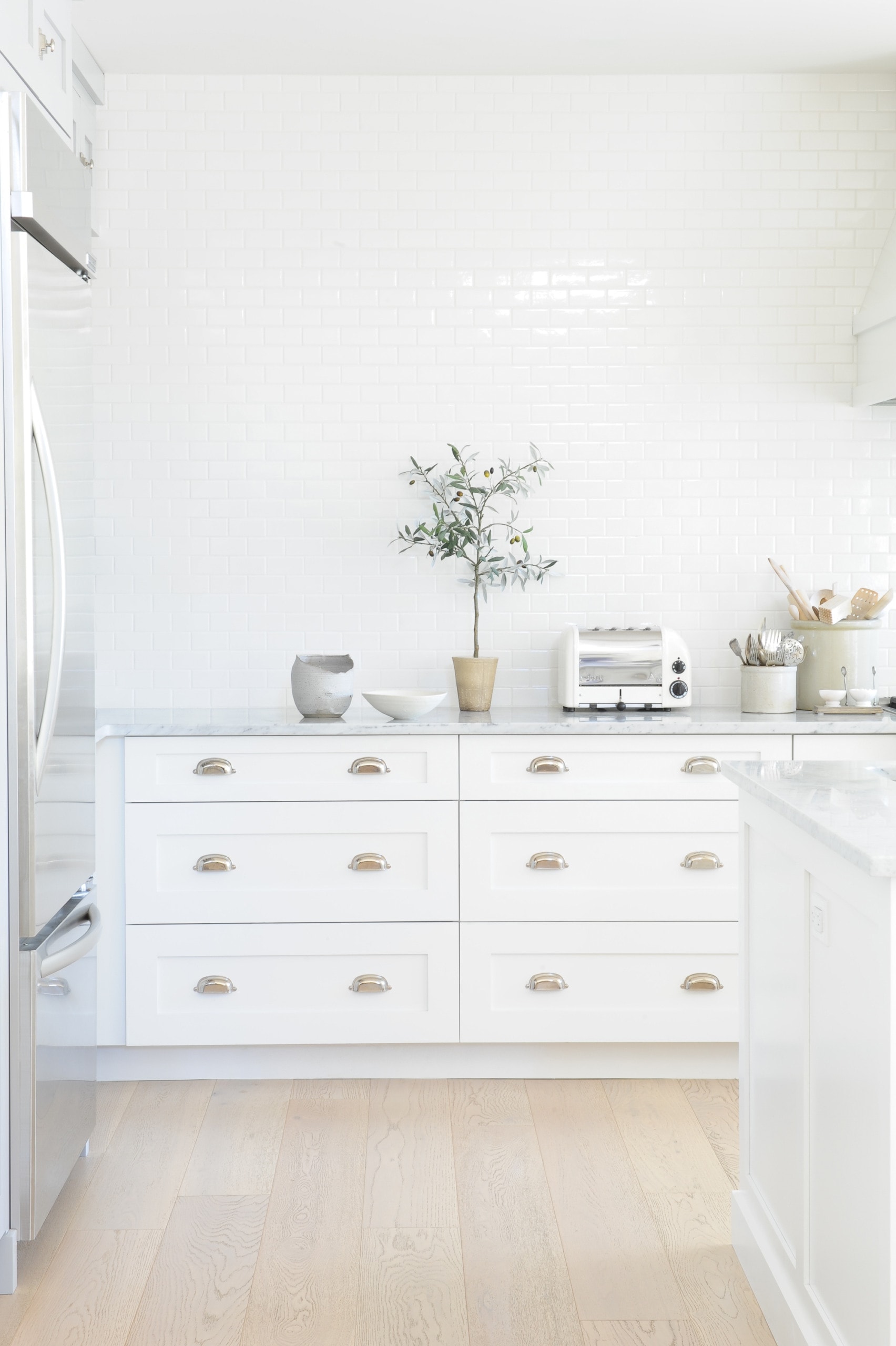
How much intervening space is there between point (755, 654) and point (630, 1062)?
46.7 inches

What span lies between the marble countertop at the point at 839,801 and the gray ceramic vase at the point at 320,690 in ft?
4.43

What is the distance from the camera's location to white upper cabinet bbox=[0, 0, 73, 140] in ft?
7.43

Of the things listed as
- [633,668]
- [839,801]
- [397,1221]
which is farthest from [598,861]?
[839,801]

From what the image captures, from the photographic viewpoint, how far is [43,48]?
2498mm

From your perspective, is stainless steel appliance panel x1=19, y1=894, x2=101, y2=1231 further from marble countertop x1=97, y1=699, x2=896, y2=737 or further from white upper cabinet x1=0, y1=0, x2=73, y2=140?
white upper cabinet x1=0, y1=0, x2=73, y2=140

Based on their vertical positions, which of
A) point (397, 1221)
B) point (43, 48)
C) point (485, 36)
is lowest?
point (397, 1221)

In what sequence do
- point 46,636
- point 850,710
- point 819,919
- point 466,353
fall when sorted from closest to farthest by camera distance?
1. point 819,919
2. point 46,636
3. point 850,710
4. point 466,353

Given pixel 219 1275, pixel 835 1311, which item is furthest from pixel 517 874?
pixel 835 1311

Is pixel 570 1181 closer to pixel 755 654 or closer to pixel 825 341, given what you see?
pixel 755 654

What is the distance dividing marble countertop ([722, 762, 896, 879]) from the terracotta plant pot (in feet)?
4.23

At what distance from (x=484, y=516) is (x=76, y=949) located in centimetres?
185

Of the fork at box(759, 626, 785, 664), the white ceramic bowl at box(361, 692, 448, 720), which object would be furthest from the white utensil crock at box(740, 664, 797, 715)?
the white ceramic bowl at box(361, 692, 448, 720)

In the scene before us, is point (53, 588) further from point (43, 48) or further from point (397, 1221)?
point (397, 1221)

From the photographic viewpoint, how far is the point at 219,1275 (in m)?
2.20
